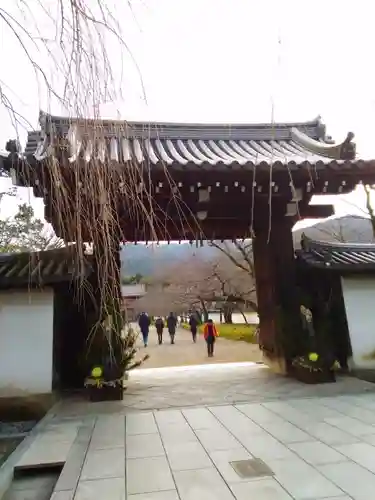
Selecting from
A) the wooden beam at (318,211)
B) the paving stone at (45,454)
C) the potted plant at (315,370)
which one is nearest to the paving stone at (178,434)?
the paving stone at (45,454)

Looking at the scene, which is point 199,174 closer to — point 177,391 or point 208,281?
point 177,391

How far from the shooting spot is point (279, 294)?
6.27 meters

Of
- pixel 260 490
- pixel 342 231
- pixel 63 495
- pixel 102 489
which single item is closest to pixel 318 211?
pixel 260 490

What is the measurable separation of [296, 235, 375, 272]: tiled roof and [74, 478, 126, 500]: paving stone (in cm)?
435

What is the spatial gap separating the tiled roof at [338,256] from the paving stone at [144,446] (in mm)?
3605

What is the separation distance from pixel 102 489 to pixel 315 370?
12.9ft

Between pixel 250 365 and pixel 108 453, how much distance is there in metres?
5.25

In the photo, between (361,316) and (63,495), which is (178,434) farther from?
(361,316)

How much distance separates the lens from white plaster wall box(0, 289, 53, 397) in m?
5.41

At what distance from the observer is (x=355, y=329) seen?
630 centimetres

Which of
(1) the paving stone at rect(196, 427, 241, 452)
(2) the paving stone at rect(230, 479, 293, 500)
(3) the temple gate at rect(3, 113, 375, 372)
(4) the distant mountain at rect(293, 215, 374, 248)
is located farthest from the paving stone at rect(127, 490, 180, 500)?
(4) the distant mountain at rect(293, 215, 374, 248)

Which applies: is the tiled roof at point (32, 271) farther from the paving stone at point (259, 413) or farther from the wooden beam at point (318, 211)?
the wooden beam at point (318, 211)

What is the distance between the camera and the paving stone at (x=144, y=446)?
3.24 metres

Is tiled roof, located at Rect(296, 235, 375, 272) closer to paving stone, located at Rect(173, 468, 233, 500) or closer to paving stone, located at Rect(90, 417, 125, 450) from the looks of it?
paving stone, located at Rect(90, 417, 125, 450)
